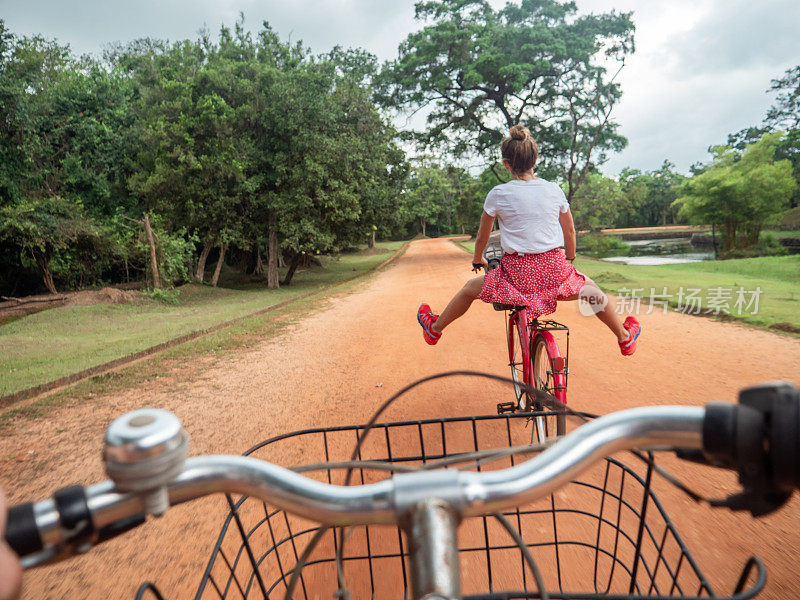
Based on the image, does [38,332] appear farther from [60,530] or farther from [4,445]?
[60,530]

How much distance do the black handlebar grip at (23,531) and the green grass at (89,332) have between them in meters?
5.71

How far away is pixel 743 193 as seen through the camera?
2164 cm

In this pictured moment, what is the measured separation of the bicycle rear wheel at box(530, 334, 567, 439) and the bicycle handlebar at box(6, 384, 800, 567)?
1916 millimetres

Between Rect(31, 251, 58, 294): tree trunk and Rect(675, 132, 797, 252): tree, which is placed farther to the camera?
Rect(675, 132, 797, 252): tree

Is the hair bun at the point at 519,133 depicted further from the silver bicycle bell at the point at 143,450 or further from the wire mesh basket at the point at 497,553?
the silver bicycle bell at the point at 143,450

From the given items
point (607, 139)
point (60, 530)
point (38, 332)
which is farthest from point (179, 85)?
point (607, 139)

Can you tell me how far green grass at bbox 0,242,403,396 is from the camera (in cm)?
603

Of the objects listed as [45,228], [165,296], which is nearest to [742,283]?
[165,296]

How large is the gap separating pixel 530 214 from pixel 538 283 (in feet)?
1.45

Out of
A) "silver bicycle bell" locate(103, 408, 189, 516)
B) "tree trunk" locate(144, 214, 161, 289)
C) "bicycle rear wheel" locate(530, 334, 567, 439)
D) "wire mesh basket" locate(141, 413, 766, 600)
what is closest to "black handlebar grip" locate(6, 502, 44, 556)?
"silver bicycle bell" locate(103, 408, 189, 516)

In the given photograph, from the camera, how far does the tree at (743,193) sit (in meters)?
21.4

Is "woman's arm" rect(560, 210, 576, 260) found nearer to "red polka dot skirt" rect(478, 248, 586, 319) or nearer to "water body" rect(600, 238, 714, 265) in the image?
"red polka dot skirt" rect(478, 248, 586, 319)

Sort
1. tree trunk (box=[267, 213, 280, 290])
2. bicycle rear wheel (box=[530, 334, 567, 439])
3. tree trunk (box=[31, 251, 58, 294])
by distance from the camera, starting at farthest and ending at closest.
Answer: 1. tree trunk (box=[267, 213, 280, 290])
2. tree trunk (box=[31, 251, 58, 294])
3. bicycle rear wheel (box=[530, 334, 567, 439])

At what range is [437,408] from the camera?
13.2 feet
